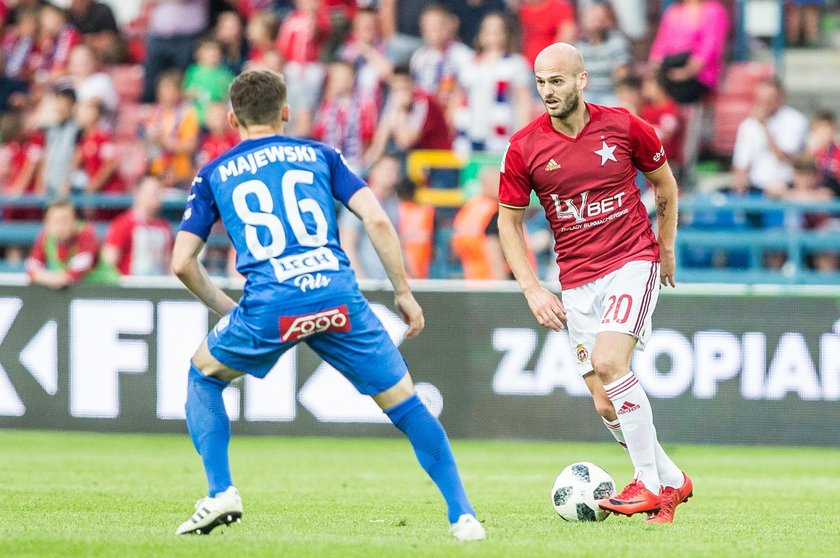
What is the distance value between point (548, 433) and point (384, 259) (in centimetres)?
645

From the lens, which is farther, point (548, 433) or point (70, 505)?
point (548, 433)

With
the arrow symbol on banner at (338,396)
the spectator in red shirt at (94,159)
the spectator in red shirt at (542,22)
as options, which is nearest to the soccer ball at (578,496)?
the arrow symbol on banner at (338,396)

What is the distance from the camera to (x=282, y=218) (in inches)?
244

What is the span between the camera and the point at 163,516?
743 centimetres

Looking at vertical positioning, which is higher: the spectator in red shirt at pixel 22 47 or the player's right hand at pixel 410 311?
the player's right hand at pixel 410 311

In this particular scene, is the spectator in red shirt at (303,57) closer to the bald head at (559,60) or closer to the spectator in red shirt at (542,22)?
the spectator in red shirt at (542,22)

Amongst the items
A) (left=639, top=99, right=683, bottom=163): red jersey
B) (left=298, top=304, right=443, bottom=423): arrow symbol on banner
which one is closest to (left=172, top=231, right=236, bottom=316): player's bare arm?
(left=298, top=304, right=443, bottom=423): arrow symbol on banner

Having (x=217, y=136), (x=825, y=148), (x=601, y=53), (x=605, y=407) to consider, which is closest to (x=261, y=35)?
(x=217, y=136)

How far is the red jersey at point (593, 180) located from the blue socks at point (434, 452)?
1527 millimetres

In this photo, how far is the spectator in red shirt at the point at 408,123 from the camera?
15.0m

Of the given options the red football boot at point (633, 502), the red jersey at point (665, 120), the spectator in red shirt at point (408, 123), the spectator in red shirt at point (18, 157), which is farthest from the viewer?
the spectator in red shirt at point (18, 157)

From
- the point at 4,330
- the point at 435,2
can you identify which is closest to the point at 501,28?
the point at 435,2

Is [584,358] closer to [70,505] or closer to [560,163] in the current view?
[560,163]

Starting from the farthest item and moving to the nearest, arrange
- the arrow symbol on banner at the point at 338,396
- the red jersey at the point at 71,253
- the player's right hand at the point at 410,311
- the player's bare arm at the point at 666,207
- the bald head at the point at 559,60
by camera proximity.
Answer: the red jersey at the point at 71,253 < the arrow symbol on banner at the point at 338,396 < the player's bare arm at the point at 666,207 < the bald head at the point at 559,60 < the player's right hand at the point at 410,311
